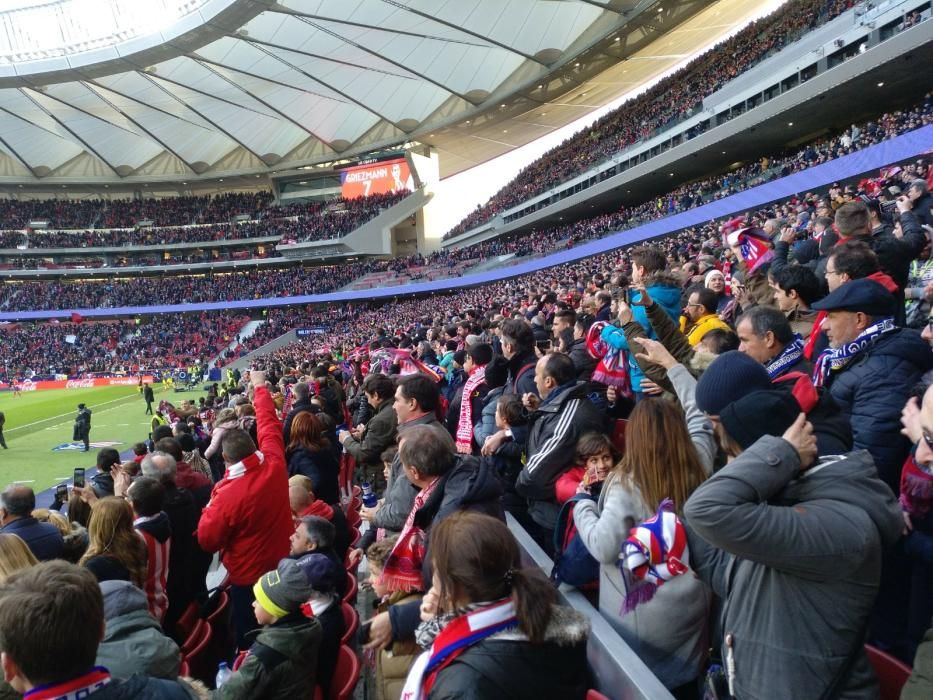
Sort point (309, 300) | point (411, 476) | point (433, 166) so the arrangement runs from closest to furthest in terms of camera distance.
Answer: point (411, 476) → point (309, 300) → point (433, 166)

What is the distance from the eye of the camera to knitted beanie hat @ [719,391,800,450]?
69.1 inches

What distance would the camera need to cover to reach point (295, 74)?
39.0 metres

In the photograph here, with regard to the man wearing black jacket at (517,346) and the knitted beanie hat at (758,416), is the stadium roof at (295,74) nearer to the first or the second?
the man wearing black jacket at (517,346)

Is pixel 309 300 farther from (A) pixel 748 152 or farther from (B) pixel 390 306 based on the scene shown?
(A) pixel 748 152

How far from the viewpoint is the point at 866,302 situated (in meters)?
2.86

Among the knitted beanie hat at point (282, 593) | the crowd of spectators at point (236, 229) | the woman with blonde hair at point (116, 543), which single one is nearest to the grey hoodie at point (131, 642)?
the knitted beanie hat at point (282, 593)

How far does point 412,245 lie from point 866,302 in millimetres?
56416

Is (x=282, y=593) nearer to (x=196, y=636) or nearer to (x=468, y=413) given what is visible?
(x=196, y=636)

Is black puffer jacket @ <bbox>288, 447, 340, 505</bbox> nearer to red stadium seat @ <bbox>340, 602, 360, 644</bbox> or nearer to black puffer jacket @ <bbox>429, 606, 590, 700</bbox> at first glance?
red stadium seat @ <bbox>340, 602, 360, 644</bbox>

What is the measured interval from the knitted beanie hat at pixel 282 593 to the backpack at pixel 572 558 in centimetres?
110

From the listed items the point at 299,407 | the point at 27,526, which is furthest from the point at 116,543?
the point at 299,407

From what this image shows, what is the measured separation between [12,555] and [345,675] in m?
1.73

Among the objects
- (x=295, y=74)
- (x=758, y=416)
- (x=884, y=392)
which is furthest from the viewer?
(x=295, y=74)

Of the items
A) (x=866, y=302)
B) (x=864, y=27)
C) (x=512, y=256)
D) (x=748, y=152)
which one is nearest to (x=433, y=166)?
(x=512, y=256)
